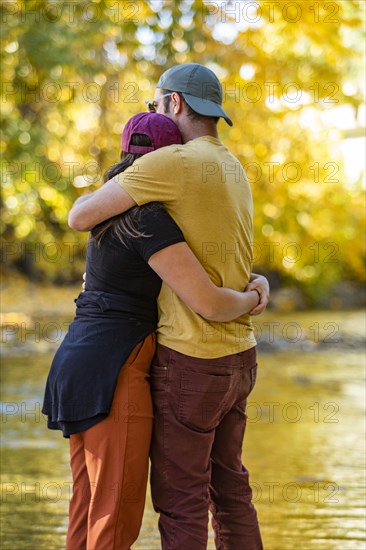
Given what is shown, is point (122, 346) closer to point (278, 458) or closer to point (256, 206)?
point (278, 458)

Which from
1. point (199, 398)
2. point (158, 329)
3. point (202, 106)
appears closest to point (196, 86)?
point (202, 106)

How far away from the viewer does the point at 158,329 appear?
2.90 metres

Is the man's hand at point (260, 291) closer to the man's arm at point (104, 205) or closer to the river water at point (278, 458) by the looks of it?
the man's arm at point (104, 205)

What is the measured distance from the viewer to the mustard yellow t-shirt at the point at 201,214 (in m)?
2.76

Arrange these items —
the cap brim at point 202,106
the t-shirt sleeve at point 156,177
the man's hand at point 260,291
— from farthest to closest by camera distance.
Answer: the man's hand at point 260,291
the cap brim at point 202,106
the t-shirt sleeve at point 156,177

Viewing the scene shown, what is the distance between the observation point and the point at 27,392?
8477 millimetres

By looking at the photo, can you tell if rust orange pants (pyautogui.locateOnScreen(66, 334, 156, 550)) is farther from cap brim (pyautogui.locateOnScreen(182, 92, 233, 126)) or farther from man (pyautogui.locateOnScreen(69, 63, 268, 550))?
cap brim (pyautogui.locateOnScreen(182, 92, 233, 126))

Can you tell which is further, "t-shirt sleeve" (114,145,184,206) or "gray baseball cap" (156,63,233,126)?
"gray baseball cap" (156,63,233,126)

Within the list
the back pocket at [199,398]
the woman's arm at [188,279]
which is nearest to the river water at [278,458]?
the back pocket at [199,398]

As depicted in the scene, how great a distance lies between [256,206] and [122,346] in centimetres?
1016

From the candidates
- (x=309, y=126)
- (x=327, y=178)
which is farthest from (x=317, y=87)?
(x=327, y=178)

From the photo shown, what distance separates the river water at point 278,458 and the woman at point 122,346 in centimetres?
136

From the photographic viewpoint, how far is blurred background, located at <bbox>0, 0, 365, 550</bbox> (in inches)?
208

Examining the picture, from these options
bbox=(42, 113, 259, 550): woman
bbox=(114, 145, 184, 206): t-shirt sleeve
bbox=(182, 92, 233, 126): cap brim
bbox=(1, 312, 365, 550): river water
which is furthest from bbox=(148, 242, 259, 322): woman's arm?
bbox=(1, 312, 365, 550): river water
